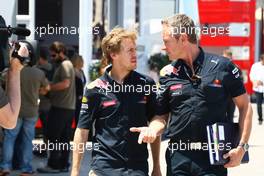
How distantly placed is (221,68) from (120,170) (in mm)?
871

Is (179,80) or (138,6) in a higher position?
(138,6)

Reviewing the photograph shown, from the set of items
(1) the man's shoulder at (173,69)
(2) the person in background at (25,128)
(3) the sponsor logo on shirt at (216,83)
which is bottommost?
(2) the person in background at (25,128)

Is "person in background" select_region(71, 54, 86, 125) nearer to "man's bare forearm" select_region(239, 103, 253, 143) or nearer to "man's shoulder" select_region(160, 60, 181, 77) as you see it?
"man's shoulder" select_region(160, 60, 181, 77)

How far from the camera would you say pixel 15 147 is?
855 cm

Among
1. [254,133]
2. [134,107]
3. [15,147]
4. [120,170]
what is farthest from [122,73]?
[254,133]

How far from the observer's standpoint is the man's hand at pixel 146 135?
387 cm

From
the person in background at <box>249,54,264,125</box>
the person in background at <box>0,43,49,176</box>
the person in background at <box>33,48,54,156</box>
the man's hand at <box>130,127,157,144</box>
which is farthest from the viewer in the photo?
the person in background at <box>249,54,264,125</box>

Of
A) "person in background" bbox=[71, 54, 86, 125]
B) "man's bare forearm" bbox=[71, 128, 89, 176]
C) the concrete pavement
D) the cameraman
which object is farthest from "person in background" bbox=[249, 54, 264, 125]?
the cameraman

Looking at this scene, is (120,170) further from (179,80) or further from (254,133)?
(254,133)

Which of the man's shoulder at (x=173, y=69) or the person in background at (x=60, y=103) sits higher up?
the man's shoulder at (x=173, y=69)

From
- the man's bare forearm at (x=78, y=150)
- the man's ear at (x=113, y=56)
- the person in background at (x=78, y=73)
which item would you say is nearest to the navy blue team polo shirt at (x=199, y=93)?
the man's ear at (x=113, y=56)

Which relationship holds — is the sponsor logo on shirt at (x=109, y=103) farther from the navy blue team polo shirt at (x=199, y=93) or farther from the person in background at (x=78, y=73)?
the person in background at (x=78, y=73)

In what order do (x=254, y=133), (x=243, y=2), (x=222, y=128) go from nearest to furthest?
1. (x=222, y=128)
2. (x=254, y=133)
3. (x=243, y=2)

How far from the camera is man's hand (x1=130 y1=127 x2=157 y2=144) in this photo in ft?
12.7
